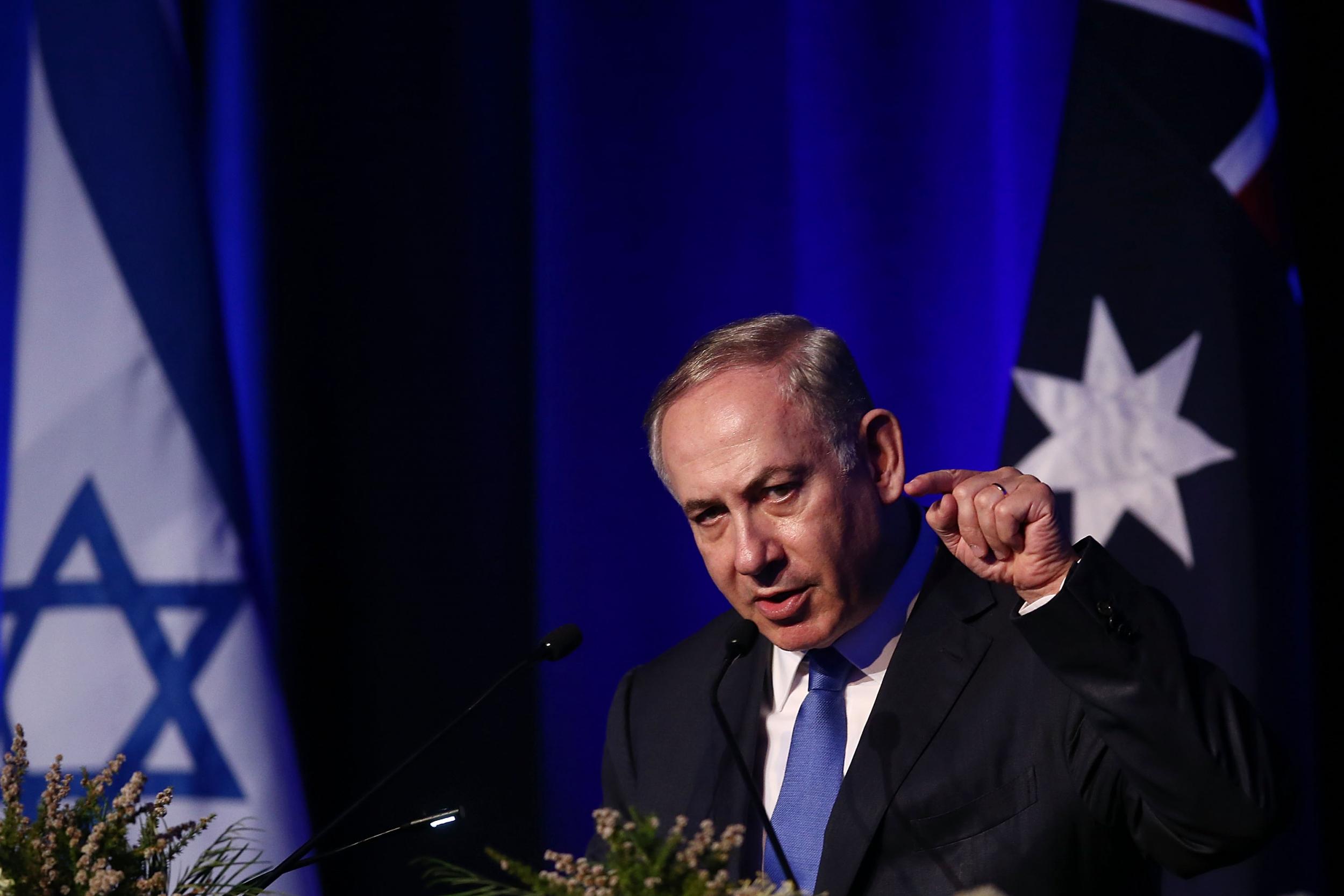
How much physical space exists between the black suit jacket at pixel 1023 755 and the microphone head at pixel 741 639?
0.33 m

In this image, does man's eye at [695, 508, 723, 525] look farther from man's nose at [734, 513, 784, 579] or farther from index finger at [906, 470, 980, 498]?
index finger at [906, 470, 980, 498]

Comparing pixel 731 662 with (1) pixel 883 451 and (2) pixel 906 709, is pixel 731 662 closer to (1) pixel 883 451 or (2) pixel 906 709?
(2) pixel 906 709

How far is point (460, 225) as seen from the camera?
135 inches

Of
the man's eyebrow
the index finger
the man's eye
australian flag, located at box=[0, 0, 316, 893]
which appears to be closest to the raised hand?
the index finger

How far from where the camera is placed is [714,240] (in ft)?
11.6

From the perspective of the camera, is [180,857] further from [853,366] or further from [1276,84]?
[1276,84]

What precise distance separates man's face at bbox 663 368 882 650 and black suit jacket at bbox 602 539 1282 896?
0.15 metres

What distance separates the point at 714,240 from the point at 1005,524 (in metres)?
2.09

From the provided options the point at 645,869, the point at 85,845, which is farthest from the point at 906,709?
the point at 85,845

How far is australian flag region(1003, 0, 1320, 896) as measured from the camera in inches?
106

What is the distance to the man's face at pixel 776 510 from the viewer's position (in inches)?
80.1

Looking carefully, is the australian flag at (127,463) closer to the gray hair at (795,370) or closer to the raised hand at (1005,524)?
the gray hair at (795,370)

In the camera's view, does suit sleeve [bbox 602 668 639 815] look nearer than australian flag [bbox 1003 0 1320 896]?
Yes

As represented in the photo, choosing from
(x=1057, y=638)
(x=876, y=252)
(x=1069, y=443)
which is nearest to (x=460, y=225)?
(x=876, y=252)
